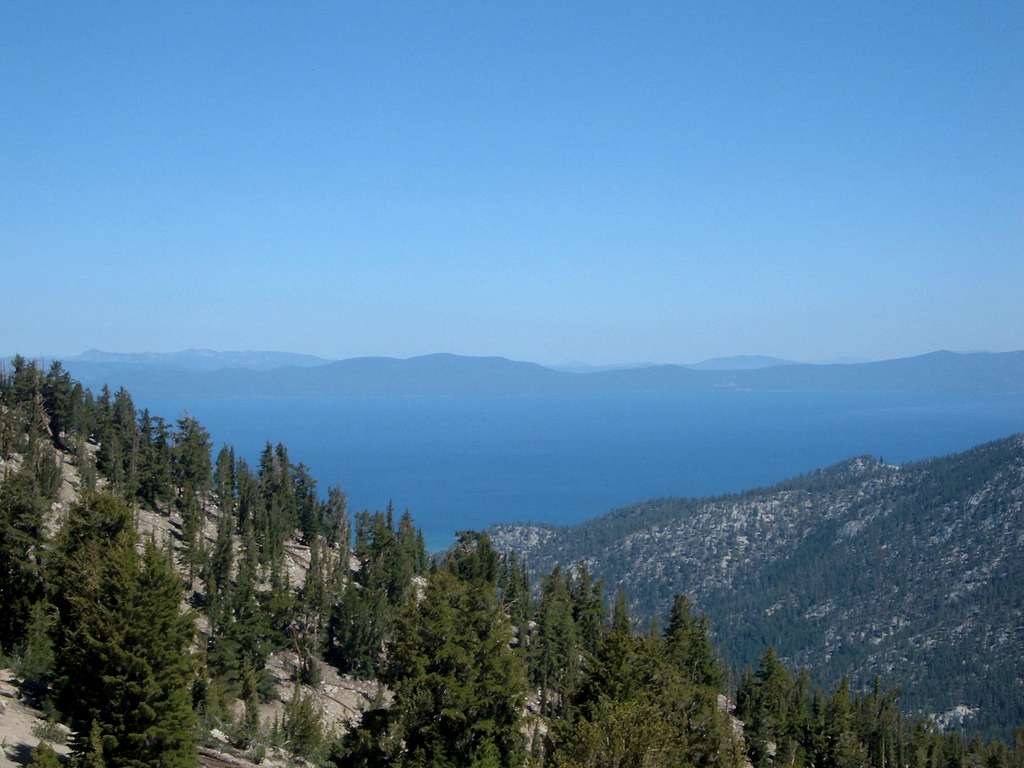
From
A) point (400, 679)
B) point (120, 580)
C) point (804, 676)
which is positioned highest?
point (120, 580)

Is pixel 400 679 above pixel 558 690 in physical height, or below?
above

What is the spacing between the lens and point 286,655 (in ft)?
190

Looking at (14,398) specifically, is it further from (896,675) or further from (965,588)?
(965,588)

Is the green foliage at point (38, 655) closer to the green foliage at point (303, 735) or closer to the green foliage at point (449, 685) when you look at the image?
the green foliage at point (303, 735)

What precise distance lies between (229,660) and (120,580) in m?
25.3

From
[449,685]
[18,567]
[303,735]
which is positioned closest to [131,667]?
[449,685]

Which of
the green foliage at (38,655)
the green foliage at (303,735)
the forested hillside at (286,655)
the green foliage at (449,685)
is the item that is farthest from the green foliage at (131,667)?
the green foliage at (303,735)

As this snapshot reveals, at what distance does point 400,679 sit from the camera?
24.9 m

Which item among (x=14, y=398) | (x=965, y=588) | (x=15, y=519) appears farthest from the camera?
(x=965, y=588)

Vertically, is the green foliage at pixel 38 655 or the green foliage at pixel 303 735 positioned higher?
the green foliage at pixel 38 655

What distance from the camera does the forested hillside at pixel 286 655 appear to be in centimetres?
2314

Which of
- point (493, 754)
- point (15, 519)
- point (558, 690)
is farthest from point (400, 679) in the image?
point (558, 690)

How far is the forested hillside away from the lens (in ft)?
75.9

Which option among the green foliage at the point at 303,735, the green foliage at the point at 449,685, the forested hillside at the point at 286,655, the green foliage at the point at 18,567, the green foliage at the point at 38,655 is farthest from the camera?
the green foliage at the point at 303,735
